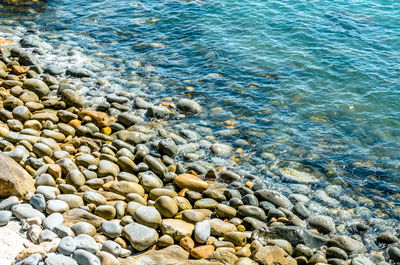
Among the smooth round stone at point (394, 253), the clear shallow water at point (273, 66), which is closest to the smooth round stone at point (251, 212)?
the clear shallow water at point (273, 66)

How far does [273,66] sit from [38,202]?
11.1 m

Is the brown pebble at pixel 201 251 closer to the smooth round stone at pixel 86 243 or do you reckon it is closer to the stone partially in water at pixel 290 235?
the stone partially in water at pixel 290 235

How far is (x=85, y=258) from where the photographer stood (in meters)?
6.22

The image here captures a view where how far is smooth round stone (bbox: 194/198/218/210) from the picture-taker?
359 inches

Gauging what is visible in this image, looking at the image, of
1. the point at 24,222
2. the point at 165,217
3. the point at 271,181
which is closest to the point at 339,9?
the point at 271,181

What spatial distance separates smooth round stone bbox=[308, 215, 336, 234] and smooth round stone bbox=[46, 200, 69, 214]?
5.21 meters

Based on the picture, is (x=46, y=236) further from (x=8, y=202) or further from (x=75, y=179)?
(x=75, y=179)

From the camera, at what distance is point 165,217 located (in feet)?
28.0

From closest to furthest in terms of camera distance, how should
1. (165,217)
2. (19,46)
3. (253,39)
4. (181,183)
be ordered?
(165,217), (181,183), (19,46), (253,39)

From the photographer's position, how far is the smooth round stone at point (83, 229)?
7.12m

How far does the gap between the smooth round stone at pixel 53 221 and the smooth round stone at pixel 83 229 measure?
0.86ft

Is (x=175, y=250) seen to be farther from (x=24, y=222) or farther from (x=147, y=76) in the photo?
(x=147, y=76)

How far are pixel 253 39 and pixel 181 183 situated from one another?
33.8ft

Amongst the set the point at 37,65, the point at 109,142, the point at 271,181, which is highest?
the point at 37,65
